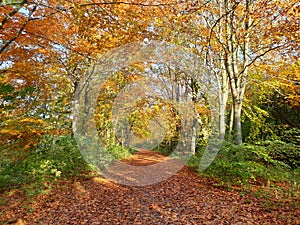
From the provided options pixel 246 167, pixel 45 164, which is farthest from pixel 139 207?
pixel 45 164

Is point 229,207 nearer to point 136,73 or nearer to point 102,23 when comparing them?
point 102,23

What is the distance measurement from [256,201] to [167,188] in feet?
8.56

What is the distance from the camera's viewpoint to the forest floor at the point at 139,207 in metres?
4.34

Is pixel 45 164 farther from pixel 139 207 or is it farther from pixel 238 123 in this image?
pixel 238 123

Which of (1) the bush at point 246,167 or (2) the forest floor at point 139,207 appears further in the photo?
(1) the bush at point 246,167

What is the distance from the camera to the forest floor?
4.34 metres

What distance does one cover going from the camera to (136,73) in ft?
34.7

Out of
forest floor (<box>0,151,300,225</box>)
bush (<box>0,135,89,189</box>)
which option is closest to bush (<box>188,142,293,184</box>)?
forest floor (<box>0,151,300,225</box>)

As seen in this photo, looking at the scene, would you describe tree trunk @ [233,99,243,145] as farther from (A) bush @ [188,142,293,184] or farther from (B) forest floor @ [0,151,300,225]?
(B) forest floor @ [0,151,300,225]

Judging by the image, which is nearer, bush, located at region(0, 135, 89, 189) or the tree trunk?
bush, located at region(0, 135, 89, 189)

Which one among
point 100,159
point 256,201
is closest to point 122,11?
point 256,201

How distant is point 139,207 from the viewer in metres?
5.11

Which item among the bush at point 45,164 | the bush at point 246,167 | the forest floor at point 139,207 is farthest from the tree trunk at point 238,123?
the bush at point 45,164

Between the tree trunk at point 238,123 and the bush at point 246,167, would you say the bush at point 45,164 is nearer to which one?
the bush at point 246,167
